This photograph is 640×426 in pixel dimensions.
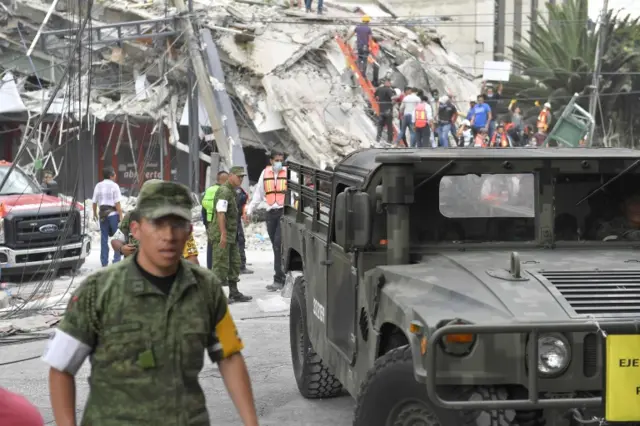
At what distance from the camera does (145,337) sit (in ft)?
11.4

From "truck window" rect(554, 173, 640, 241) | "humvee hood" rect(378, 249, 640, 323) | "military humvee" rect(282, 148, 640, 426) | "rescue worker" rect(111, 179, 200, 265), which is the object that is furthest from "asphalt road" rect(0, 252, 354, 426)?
"truck window" rect(554, 173, 640, 241)

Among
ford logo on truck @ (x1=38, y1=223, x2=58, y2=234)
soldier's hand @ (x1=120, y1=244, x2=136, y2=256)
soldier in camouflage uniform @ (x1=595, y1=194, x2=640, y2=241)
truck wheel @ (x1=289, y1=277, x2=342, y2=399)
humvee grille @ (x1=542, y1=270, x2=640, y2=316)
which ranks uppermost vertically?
soldier in camouflage uniform @ (x1=595, y1=194, x2=640, y2=241)

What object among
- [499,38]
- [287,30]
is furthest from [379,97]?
[499,38]

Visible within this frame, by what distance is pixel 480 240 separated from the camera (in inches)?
248

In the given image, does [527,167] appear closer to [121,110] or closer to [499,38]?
[121,110]

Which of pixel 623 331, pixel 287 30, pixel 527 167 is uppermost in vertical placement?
pixel 287 30

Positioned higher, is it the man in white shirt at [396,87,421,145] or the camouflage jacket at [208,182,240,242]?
the man in white shirt at [396,87,421,145]

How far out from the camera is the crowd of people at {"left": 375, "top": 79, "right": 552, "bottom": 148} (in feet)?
82.3

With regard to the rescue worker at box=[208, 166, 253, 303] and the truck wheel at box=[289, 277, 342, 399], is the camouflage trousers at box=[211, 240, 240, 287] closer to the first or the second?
the rescue worker at box=[208, 166, 253, 303]

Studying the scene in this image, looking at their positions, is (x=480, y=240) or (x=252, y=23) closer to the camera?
(x=480, y=240)

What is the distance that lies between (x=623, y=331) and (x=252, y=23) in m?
24.3

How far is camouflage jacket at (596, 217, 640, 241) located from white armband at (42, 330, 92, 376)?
3755 mm

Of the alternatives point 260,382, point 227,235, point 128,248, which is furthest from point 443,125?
point 260,382

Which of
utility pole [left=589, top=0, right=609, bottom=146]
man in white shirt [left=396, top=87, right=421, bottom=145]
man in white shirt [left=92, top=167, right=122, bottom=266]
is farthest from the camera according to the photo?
utility pole [left=589, top=0, right=609, bottom=146]
